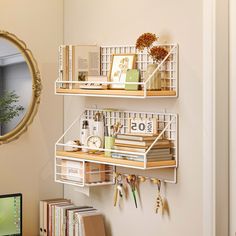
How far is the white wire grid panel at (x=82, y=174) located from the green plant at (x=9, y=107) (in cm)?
Result: 37

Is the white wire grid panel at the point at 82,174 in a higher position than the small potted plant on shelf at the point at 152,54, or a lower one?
lower

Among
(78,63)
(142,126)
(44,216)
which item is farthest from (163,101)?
(44,216)

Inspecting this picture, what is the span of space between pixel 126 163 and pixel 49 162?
2.70 feet

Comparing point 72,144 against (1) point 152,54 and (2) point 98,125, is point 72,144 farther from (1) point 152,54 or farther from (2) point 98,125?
(1) point 152,54

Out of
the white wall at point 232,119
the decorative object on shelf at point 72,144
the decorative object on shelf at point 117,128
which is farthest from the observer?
the decorative object on shelf at point 72,144

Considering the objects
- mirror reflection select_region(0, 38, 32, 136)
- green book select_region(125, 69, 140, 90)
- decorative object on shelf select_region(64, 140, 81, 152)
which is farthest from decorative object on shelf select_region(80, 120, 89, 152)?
green book select_region(125, 69, 140, 90)

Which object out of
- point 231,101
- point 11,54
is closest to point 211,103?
point 231,101

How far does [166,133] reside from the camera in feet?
9.60

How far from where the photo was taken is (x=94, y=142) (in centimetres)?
318

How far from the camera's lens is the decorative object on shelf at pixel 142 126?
296 cm

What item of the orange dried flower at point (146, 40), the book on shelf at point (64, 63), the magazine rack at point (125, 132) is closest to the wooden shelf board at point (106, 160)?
the magazine rack at point (125, 132)

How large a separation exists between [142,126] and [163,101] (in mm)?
173

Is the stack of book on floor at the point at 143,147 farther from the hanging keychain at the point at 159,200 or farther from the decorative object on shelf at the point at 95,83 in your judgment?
the decorative object on shelf at the point at 95,83

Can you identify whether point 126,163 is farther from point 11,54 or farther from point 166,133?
point 11,54
